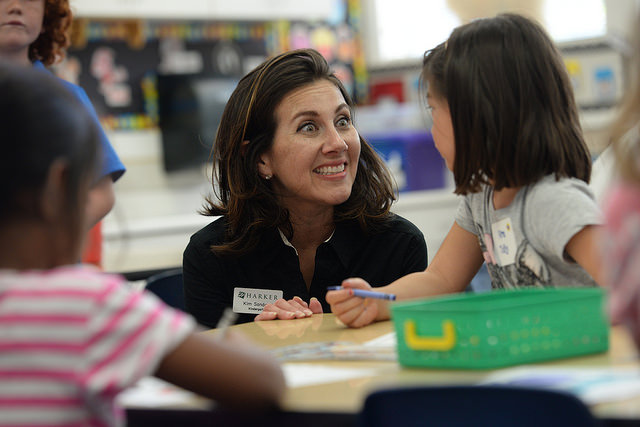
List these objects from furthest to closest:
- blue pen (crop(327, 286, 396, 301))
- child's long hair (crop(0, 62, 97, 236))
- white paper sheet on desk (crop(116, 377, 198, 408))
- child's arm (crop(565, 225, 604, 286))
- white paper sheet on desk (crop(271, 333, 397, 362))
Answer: blue pen (crop(327, 286, 396, 301)) → child's arm (crop(565, 225, 604, 286)) → white paper sheet on desk (crop(271, 333, 397, 362)) → white paper sheet on desk (crop(116, 377, 198, 408)) → child's long hair (crop(0, 62, 97, 236))

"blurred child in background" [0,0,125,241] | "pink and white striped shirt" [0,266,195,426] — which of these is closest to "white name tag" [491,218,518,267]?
"pink and white striped shirt" [0,266,195,426]

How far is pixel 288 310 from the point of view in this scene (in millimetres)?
1678

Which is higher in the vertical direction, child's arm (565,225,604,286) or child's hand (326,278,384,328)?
child's arm (565,225,604,286)

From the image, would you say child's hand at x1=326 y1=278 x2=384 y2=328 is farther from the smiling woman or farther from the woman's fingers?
the smiling woman

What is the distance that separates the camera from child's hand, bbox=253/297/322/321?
1646 millimetres

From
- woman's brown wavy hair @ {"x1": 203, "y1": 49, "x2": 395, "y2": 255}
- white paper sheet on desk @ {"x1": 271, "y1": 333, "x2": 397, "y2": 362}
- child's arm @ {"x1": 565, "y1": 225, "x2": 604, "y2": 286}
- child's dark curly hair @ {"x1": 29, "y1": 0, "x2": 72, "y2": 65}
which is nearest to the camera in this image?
white paper sheet on desk @ {"x1": 271, "y1": 333, "x2": 397, "y2": 362}

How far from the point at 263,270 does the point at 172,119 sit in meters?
3.30

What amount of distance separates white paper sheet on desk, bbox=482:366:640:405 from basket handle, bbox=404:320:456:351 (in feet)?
0.23

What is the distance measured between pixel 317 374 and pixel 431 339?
0.52ft

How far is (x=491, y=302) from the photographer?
1173 millimetres

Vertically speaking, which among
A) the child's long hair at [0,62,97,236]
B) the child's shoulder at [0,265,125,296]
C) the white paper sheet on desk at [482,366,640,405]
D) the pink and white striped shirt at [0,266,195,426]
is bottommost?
the white paper sheet on desk at [482,366,640,405]

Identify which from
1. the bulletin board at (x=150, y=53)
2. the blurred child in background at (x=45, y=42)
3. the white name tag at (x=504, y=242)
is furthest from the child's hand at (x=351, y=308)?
the bulletin board at (x=150, y=53)

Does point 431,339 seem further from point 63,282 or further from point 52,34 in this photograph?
point 52,34

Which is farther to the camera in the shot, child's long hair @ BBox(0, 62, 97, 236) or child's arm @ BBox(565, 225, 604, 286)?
child's arm @ BBox(565, 225, 604, 286)
